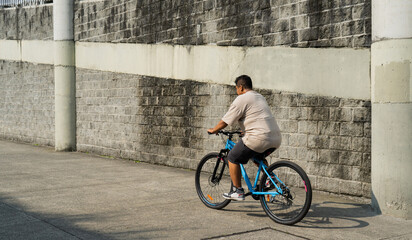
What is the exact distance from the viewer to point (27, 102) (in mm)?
14562

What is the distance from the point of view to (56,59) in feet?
40.8

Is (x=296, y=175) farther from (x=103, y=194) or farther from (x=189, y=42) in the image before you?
(x=189, y=42)

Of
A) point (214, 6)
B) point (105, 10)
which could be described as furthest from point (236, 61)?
point (105, 10)

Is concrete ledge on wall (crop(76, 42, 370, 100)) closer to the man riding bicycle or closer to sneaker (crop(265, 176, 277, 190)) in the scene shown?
the man riding bicycle

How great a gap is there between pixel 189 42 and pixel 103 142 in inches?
150

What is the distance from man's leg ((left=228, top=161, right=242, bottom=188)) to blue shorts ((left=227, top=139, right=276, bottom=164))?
60 millimetres

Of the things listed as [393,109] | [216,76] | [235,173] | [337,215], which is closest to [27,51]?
[216,76]

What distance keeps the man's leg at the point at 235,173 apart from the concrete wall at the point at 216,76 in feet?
5.84

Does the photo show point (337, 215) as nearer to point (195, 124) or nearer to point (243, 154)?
point (243, 154)

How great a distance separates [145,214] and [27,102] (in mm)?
10257

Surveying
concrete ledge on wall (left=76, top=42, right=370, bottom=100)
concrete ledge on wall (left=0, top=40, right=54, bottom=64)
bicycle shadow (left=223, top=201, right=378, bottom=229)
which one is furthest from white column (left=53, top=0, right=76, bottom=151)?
bicycle shadow (left=223, top=201, right=378, bottom=229)

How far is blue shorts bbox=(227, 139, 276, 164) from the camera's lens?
5492 mm

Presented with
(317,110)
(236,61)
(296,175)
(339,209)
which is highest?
(236,61)

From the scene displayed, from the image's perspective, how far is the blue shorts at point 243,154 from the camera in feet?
18.0
